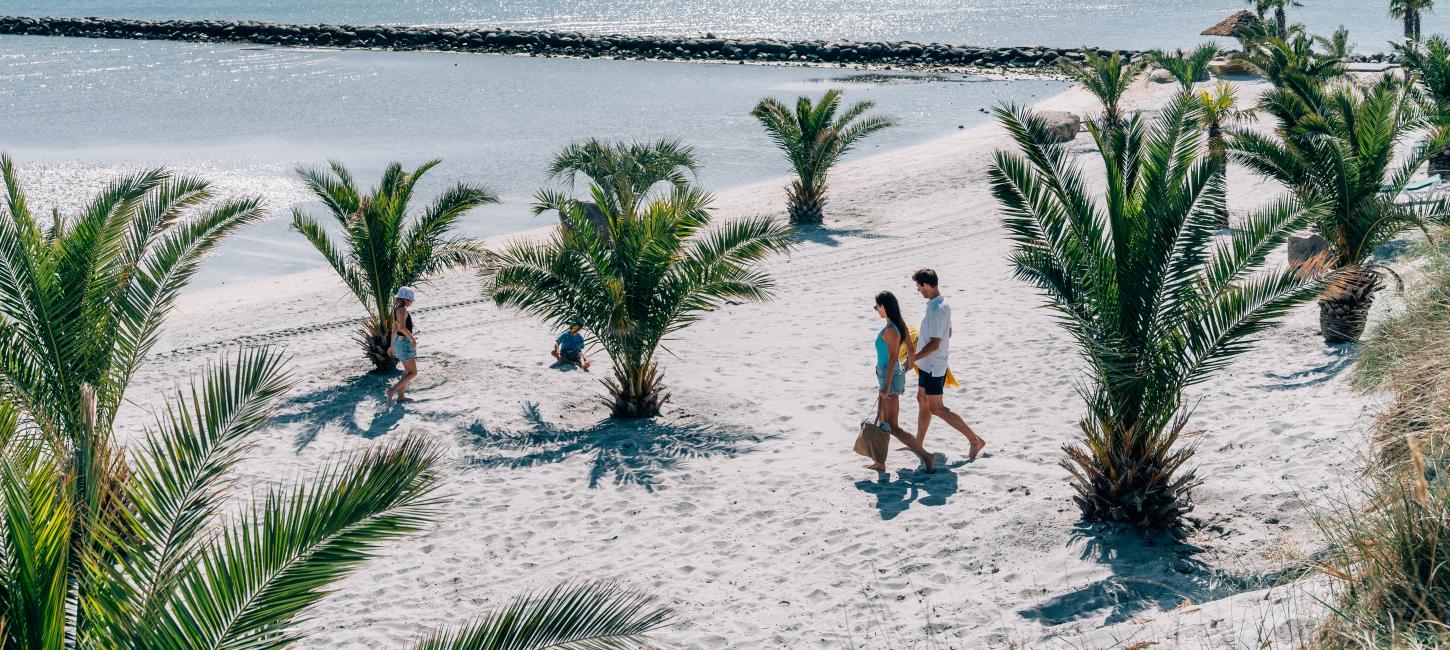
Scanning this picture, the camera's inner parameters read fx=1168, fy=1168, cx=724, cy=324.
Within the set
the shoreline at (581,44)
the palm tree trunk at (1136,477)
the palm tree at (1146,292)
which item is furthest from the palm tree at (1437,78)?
the shoreline at (581,44)

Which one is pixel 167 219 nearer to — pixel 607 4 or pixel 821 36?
pixel 821 36

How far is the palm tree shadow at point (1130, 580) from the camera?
5883 millimetres

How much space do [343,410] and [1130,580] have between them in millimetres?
6853

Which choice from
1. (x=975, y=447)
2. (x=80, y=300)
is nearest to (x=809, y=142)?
(x=975, y=447)

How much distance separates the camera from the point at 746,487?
817cm

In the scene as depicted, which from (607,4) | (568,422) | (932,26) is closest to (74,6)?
(607,4)

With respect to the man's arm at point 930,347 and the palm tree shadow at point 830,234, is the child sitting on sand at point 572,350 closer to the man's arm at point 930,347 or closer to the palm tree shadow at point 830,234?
the man's arm at point 930,347

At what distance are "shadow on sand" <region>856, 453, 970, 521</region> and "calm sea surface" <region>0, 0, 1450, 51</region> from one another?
58848 mm

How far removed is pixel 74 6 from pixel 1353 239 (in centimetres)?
9811

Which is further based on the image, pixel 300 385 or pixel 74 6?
pixel 74 6

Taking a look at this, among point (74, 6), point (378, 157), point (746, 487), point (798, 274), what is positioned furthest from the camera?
point (74, 6)

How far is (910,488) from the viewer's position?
787 centimetres

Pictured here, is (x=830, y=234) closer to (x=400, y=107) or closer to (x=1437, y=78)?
(x=1437, y=78)

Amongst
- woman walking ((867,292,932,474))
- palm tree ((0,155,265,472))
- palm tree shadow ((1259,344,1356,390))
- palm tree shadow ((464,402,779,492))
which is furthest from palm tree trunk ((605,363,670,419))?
palm tree shadow ((1259,344,1356,390))
